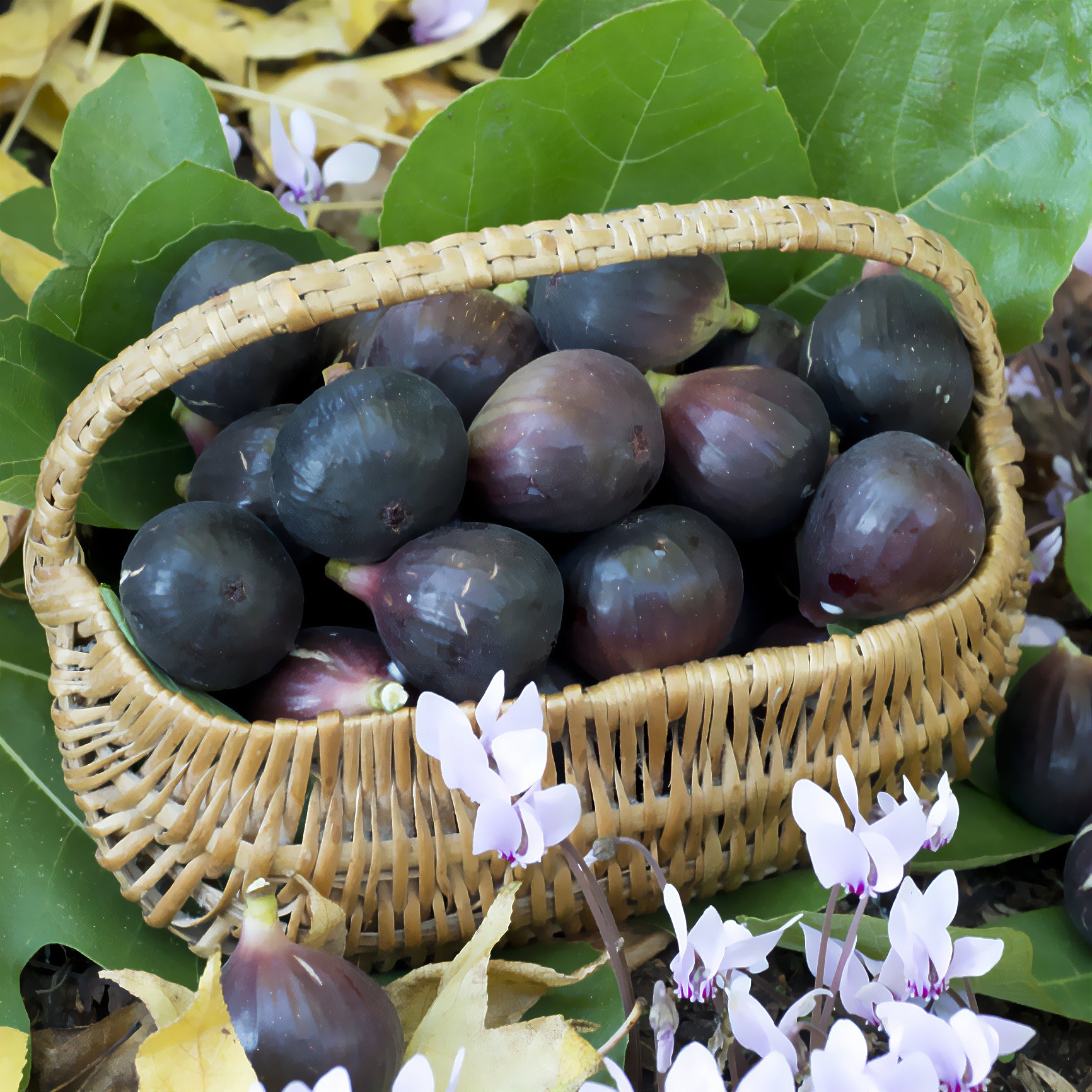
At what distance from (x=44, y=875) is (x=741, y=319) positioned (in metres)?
0.49

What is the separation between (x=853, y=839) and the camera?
→ 0.31 m

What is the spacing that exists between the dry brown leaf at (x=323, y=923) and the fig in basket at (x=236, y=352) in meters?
0.26

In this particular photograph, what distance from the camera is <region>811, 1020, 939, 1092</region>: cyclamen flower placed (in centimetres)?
27

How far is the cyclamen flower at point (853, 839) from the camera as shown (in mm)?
304

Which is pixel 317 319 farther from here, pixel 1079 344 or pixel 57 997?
pixel 1079 344

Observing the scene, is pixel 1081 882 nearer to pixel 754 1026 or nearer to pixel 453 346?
pixel 754 1026

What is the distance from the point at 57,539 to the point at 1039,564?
591 mm

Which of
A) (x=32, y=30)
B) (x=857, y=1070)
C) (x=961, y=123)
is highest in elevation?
(x=32, y=30)

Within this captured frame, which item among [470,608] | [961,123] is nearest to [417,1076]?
[470,608]

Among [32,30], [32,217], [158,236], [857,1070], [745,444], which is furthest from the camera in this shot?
[32,30]

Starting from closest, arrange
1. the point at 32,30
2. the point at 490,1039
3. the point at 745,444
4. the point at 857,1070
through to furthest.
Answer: the point at 857,1070
the point at 490,1039
the point at 745,444
the point at 32,30

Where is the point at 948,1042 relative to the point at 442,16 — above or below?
below

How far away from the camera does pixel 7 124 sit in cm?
87

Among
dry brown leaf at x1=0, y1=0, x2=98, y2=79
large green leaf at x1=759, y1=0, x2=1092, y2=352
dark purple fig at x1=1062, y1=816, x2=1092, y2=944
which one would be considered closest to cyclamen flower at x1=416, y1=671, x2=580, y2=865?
dark purple fig at x1=1062, y1=816, x2=1092, y2=944
